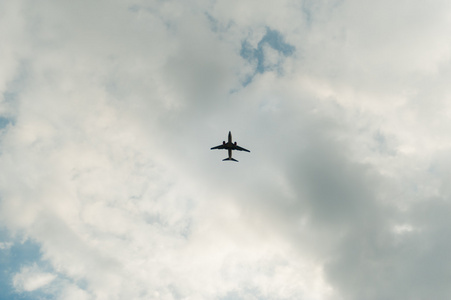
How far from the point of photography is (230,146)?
416 feet
